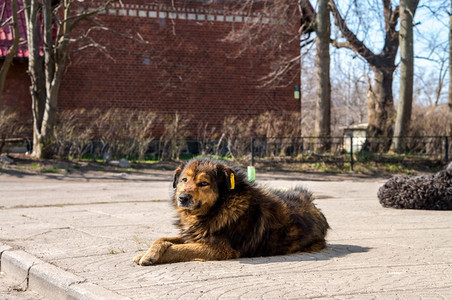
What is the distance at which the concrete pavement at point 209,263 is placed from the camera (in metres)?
4.84

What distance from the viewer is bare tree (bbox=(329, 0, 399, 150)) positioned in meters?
27.2

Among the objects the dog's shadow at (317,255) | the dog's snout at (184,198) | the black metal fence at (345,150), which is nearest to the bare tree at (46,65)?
the black metal fence at (345,150)

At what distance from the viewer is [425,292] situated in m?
4.72

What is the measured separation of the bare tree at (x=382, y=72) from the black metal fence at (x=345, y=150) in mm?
1827

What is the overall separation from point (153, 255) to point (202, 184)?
0.82 meters

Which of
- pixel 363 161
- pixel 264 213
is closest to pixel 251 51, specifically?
pixel 363 161

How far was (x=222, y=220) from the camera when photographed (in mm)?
5992

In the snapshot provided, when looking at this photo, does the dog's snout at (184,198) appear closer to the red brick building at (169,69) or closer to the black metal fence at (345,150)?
the black metal fence at (345,150)

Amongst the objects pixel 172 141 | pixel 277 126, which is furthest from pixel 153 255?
pixel 277 126

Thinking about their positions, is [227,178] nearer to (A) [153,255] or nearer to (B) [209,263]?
(B) [209,263]

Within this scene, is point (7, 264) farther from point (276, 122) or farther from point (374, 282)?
point (276, 122)

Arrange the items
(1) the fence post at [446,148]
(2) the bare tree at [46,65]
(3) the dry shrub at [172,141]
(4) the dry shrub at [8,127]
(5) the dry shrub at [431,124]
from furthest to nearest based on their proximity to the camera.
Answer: (5) the dry shrub at [431,124] < (3) the dry shrub at [172,141] < (1) the fence post at [446,148] < (2) the bare tree at [46,65] < (4) the dry shrub at [8,127]

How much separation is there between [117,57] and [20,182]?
38.8 ft

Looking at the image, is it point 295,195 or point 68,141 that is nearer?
point 295,195
